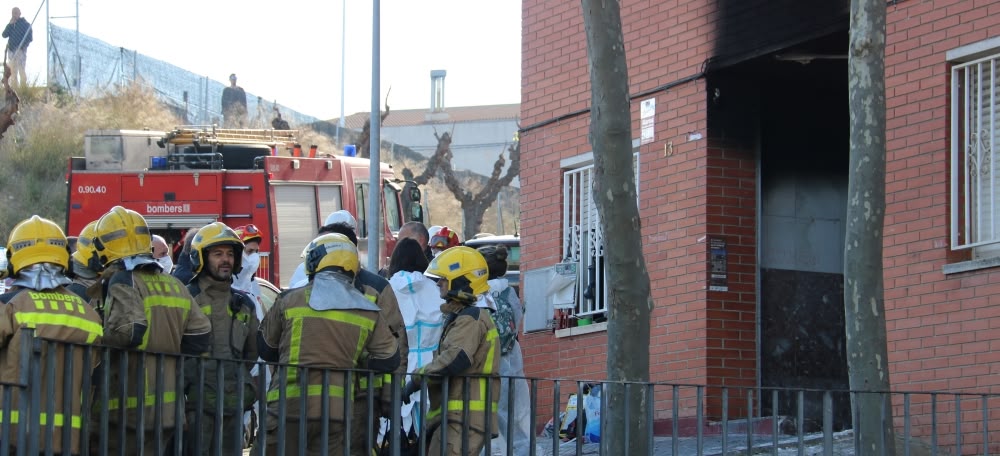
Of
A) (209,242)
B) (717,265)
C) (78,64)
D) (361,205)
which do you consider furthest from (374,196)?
(78,64)

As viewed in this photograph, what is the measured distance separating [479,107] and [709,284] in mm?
46686

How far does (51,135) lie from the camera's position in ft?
117

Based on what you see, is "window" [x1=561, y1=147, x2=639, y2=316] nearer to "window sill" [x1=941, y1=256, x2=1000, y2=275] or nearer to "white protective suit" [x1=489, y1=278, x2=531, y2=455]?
"white protective suit" [x1=489, y1=278, x2=531, y2=455]

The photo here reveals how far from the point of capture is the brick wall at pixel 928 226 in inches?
416

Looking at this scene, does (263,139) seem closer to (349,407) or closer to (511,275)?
(511,275)

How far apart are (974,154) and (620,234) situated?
2934mm

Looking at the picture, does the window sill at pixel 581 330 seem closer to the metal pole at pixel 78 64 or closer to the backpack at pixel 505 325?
the backpack at pixel 505 325

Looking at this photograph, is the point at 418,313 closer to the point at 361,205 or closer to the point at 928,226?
the point at 928,226

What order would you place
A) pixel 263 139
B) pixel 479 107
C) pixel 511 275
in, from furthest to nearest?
pixel 479 107 → pixel 263 139 → pixel 511 275

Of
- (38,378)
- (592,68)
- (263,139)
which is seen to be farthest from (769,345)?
(263,139)

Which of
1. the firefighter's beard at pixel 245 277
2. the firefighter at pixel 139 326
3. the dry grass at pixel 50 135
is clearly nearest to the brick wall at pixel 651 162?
the firefighter's beard at pixel 245 277

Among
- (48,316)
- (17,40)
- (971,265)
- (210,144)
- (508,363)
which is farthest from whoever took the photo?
(17,40)

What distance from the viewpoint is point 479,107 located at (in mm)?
59031

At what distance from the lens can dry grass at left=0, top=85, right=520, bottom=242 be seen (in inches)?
1329
